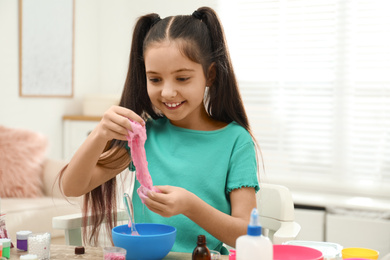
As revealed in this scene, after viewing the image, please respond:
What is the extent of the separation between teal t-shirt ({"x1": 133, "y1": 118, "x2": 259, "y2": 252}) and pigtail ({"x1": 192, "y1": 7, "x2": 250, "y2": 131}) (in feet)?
0.14

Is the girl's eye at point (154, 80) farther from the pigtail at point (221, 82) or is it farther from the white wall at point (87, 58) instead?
the white wall at point (87, 58)

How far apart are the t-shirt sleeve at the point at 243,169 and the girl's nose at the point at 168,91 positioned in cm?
31

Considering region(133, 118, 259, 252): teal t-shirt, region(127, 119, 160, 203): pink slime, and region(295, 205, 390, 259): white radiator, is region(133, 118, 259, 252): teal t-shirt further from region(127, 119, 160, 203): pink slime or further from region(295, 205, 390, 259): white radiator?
region(295, 205, 390, 259): white radiator

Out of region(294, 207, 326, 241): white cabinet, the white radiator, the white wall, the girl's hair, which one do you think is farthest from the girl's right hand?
the white wall

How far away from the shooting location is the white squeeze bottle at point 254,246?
38.2 inches

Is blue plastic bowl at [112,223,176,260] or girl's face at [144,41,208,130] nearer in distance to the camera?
blue plastic bowl at [112,223,176,260]

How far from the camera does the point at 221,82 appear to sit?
1.68m

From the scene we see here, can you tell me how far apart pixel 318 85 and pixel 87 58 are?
1966 mm

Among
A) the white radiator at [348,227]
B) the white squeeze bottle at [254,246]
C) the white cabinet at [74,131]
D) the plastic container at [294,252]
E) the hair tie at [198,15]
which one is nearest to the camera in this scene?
the white squeeze bottle at [254,246]

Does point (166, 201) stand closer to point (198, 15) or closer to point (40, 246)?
point (40, 246)

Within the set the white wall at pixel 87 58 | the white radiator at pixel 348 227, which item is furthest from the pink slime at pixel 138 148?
the white wall at pixel 87 58

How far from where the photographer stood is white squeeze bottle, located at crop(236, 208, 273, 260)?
971 mm

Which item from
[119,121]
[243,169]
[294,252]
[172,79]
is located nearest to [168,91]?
[172,79]

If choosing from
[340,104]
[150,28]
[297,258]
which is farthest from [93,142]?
[340,104]
